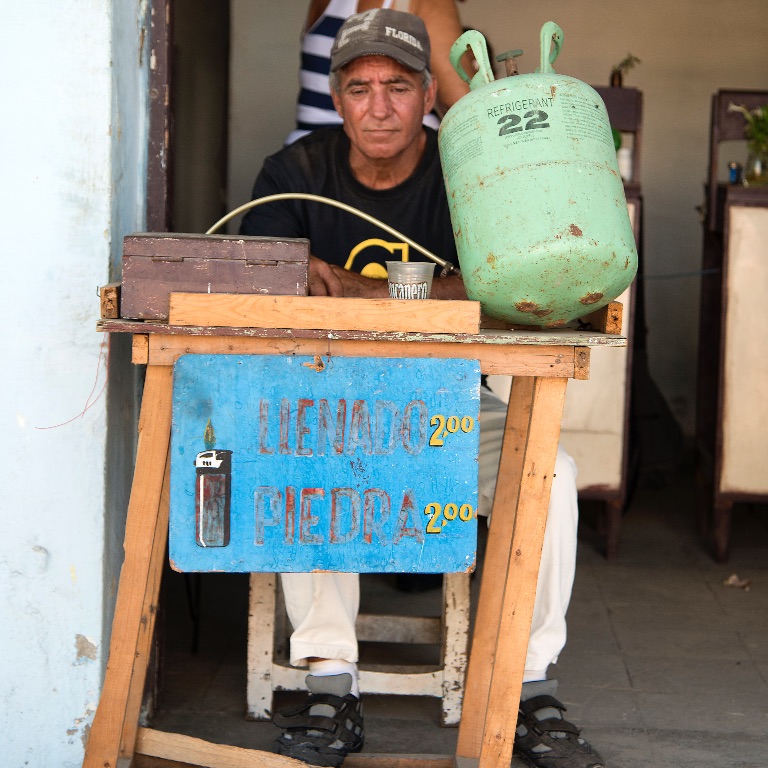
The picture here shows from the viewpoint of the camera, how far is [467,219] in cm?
189

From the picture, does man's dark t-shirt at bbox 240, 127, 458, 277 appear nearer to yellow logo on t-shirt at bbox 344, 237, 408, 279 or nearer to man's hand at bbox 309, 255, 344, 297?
yellow logo on t-shirt at bbox 344, 237, 408, 279

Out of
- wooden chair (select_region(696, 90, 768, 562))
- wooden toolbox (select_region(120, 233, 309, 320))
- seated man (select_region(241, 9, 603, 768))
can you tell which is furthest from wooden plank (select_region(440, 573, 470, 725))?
wooden chair (select_region(696, 90, 768, 562))

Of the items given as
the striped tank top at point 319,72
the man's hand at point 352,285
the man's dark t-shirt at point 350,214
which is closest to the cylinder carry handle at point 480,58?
the man's hand at point 352,285

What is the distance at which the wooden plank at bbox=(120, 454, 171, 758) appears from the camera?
2.00m

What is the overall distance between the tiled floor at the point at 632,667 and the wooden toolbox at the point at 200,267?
109cm

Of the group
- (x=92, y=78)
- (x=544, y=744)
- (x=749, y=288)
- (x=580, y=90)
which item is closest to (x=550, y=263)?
(x=580, y=90)

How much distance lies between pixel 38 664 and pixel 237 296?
0.90 m

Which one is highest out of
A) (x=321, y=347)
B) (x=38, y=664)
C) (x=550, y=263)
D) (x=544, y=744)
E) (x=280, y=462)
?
(x=550, y=263)

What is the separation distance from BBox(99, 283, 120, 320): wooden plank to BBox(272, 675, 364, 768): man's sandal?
3.08 feet

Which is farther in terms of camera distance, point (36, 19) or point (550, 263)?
point (36, 19)

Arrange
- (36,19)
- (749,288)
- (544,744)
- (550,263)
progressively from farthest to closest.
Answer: (749,288), (544,744), (36,19), (550,263)

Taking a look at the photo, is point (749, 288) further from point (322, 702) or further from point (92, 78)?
point (92, 78)

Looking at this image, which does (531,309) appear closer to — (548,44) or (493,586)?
(548,44)

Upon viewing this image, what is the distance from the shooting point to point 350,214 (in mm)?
2621
